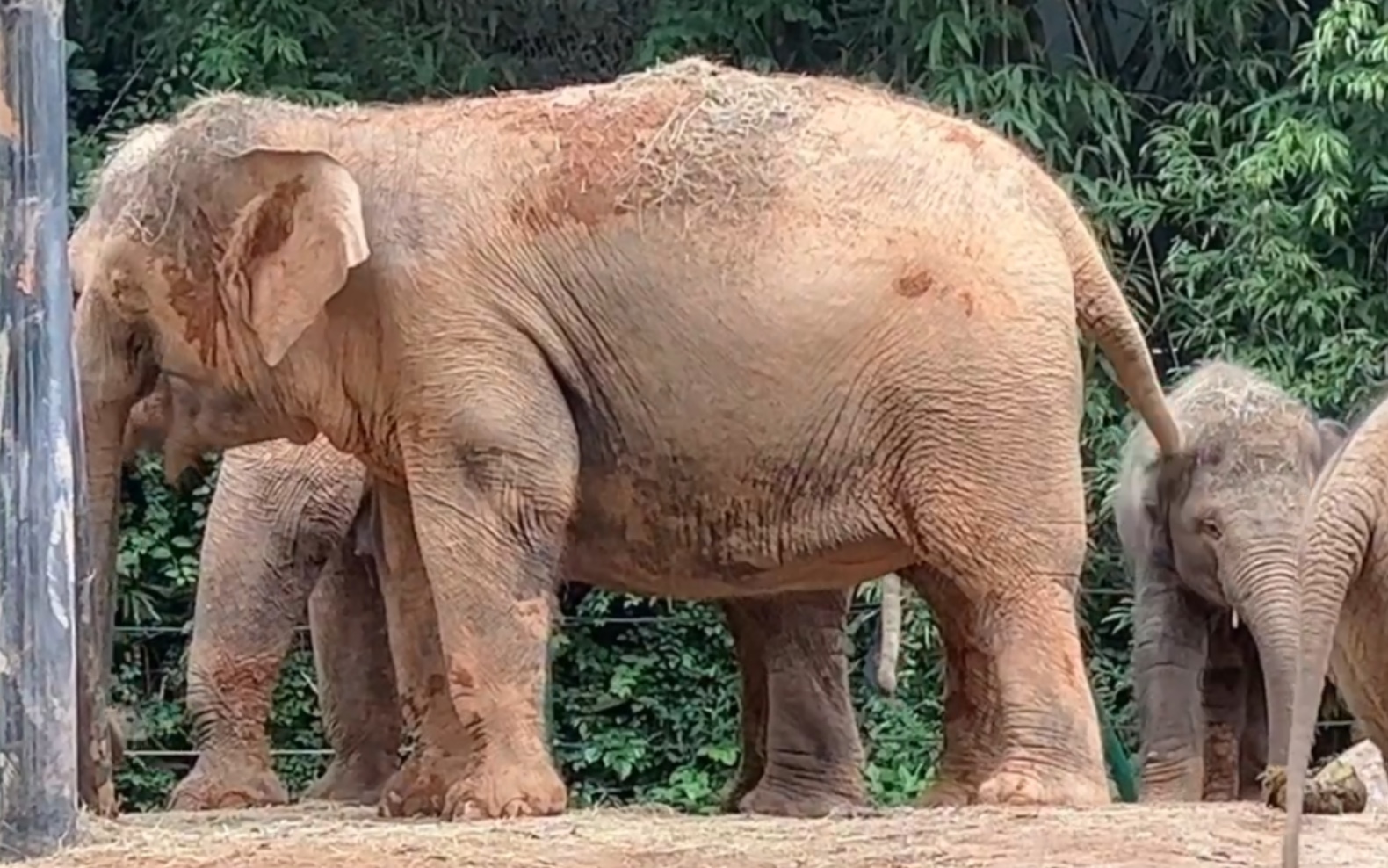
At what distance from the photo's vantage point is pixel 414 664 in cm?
723

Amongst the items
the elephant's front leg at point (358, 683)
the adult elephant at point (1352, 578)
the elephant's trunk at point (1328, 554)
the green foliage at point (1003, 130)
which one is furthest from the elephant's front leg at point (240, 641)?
the elephant's trunk at point (1328, 554)

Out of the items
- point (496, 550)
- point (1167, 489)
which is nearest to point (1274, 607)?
point (1167, 489)

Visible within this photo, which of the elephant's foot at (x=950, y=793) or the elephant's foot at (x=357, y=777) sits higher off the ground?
the elephant's foot at (x=950, y=793)

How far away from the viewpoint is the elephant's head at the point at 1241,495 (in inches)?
329

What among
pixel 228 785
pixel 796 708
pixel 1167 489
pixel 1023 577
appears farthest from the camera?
pixel 1167 489

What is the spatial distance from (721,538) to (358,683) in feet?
6.53

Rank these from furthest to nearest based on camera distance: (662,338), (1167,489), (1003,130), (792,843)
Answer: (1003,130) → (1167,489) → (662,338) → (792,843)

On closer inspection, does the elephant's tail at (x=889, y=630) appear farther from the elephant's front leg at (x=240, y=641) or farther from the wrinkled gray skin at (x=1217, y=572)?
the elephant's front leg at (x=240, y=641)

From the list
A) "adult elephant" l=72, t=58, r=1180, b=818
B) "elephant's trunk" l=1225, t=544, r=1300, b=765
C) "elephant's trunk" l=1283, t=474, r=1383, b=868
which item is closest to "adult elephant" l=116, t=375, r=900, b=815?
"elephant's trunk" l=1225, t=544, r=1300, b=765

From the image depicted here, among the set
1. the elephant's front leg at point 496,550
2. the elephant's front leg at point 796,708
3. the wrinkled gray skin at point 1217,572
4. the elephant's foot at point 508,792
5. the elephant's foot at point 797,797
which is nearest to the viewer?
the elephant's foot at point 508,792

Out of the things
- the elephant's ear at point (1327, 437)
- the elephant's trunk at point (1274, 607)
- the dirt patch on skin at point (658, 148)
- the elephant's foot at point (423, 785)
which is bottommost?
the elephant's foot at point (423, 785)

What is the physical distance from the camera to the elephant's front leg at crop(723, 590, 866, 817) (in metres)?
7.68

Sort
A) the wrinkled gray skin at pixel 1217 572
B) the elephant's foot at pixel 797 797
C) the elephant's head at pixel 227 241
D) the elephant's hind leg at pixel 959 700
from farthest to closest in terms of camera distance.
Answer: the wrinkled gray skin at pixel 1217 572 < the elephant's foot at pixel 797 797 < the elephant's hind leg at pixel 959 700 < the elephant's head at pixel 227 241

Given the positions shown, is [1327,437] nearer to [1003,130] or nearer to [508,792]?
[1003,130]
